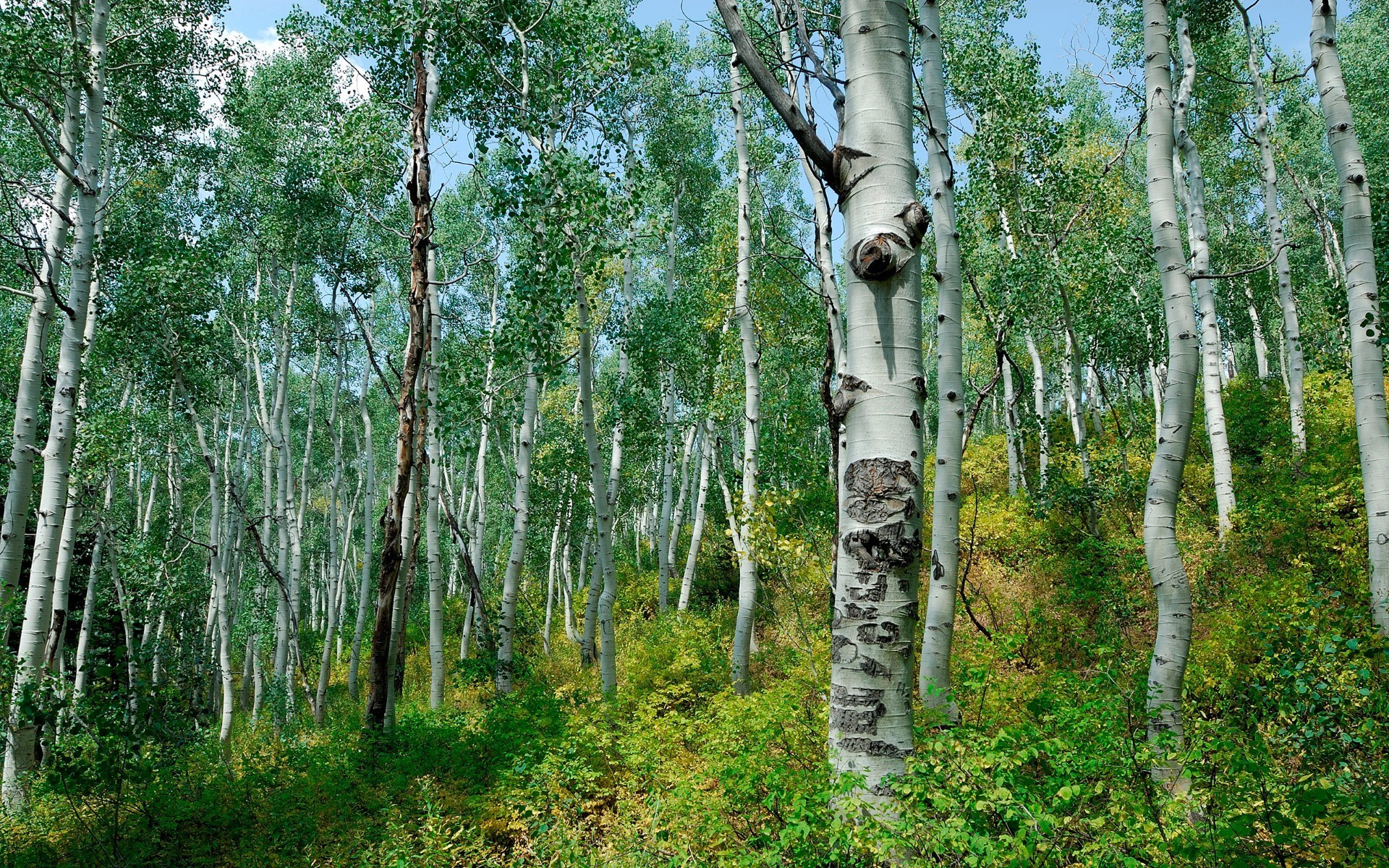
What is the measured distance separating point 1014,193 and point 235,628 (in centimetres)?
2398

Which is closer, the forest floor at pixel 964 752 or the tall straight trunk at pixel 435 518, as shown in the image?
the forest floor at pixel 964 752

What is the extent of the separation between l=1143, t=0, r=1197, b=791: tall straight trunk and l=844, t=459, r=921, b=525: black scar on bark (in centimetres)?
287

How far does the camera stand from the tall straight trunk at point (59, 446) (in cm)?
616

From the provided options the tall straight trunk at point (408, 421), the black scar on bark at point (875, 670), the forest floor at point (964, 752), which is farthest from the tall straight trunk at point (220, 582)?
the black scar on bark at point (875, 670)

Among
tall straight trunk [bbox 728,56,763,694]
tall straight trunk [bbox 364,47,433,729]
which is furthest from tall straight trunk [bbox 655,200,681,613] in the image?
tall straight trunk [bbox 364,47,433,729]

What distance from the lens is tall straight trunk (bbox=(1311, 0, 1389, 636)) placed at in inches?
202

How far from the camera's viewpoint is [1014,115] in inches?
435

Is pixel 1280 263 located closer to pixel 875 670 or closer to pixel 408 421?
pixel 875 670

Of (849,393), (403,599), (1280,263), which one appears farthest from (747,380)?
(1280,263)

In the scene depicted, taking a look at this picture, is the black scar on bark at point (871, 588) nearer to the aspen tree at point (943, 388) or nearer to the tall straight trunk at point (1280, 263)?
the aspen tree at point (943, 388)

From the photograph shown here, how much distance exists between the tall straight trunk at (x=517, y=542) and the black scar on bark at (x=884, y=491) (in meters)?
7.77

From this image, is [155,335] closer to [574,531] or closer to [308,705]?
[308,705]

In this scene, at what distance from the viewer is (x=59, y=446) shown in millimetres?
6488

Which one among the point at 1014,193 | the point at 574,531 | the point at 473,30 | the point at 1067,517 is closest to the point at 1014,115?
the point at 1014,193
